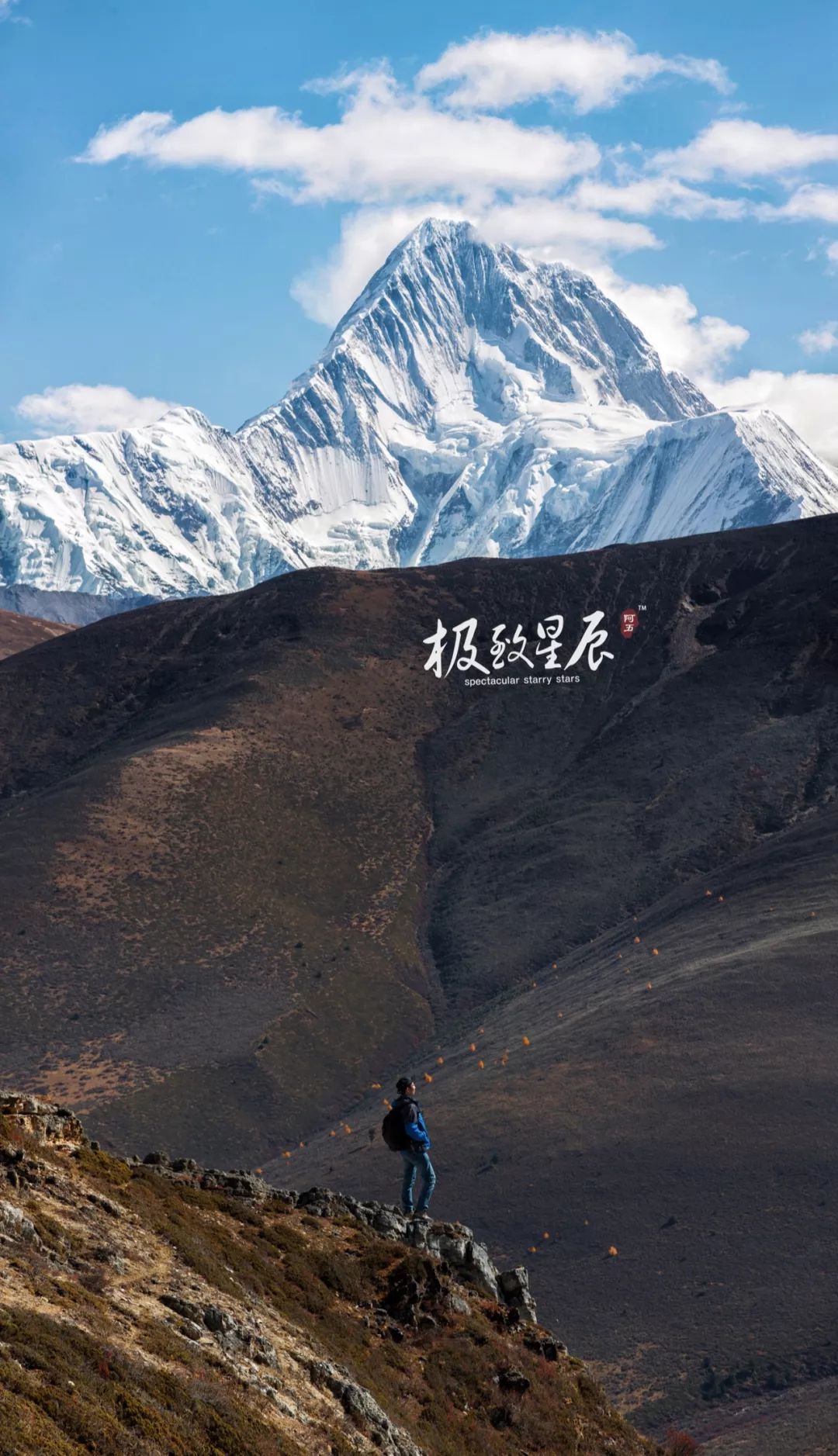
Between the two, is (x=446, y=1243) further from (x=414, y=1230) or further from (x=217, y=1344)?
(x=217, y=1344)

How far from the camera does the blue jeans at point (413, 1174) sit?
95.2ft

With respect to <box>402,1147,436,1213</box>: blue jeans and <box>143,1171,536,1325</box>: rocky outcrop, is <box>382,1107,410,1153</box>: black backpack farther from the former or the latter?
<box>143,1171,536,1325</box>: rocky outcrop

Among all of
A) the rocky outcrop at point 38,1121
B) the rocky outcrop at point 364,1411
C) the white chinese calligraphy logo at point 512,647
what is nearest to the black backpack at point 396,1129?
the rocky outcrop at point 38,1121

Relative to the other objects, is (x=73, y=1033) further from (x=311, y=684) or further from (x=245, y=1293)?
(x=245, y=1293)

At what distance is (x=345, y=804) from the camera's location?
124 meters

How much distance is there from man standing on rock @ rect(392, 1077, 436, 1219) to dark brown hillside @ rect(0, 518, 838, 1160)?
51.7 metres

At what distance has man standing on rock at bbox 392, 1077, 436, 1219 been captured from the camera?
28.4 meters

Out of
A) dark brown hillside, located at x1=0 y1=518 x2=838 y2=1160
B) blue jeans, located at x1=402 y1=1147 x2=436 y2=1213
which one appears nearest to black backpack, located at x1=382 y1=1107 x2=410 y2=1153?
blue jeans, located at x1=402 y1=1147 x2=436 y2=1213

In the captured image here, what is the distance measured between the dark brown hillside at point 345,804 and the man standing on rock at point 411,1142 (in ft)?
170

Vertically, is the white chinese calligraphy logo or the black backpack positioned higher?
the white chinese calligraphy logo

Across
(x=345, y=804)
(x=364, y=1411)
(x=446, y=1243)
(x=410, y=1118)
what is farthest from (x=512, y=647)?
(x=364, y=1411)

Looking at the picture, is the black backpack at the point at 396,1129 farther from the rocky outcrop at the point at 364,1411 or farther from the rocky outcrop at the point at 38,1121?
the rocky outcrop at the point at 364,1411

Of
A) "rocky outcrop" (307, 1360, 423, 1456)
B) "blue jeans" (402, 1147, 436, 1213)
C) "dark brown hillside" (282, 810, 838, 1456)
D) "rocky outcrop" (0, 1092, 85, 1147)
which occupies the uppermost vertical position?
"rocky outcrop" (0, 1092, 85, 1147)

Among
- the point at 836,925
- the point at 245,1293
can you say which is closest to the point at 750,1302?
the point at 245,1293
